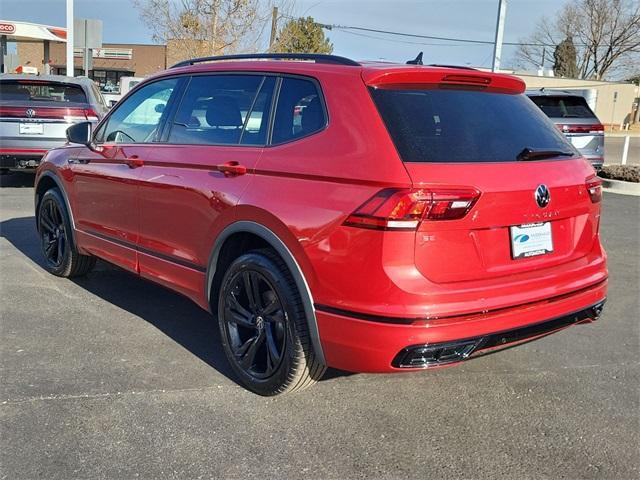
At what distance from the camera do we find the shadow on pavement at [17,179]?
36.8 ft

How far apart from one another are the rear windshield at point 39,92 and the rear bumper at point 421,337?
884cm

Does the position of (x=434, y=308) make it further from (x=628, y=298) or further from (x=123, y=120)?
(x=628, y=298)

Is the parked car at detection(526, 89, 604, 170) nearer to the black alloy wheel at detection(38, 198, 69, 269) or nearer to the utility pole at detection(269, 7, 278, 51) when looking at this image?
the utility pole at detection(269, 7, 278, 51)

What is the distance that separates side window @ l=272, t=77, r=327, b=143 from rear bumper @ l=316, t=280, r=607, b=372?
95 cm

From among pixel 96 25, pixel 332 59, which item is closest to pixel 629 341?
pixel 332 59

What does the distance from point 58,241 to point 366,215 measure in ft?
12.5

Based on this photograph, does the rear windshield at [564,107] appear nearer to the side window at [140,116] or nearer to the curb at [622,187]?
the curb at [622,187]

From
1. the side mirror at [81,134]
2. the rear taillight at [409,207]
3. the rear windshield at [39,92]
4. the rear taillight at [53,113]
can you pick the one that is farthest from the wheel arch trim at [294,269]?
the rear windshield at [39,92]

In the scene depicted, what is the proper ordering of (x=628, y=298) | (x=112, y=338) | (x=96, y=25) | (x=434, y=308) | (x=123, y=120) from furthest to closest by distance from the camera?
(x=96, y=25), (x=628, y=298), (x=123, y=120), (x=112, y=338), (x=434, y=308)

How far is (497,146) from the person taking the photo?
318 cm

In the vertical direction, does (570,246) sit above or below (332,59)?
below

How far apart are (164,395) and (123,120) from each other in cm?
230

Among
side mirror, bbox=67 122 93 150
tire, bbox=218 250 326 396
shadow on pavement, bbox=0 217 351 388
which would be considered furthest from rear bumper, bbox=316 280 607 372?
side mirror, bbox=67 122 93 150

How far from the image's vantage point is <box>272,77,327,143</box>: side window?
3.29 m
